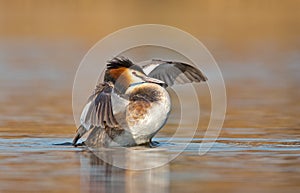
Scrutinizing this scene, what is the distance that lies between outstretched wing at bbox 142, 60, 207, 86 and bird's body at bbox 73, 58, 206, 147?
44 centimetres

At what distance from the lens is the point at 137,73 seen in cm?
1026

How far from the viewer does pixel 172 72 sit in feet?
36.2

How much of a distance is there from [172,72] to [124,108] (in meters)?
1.17

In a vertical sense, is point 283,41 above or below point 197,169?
above

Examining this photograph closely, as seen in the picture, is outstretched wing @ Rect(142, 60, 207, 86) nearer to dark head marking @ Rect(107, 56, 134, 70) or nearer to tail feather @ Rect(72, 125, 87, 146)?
dark head marking @ Rect(107, 56, 134, 70)

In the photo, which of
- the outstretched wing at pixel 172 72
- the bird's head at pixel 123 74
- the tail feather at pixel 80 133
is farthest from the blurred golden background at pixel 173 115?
the bird's head at pixel 123 74

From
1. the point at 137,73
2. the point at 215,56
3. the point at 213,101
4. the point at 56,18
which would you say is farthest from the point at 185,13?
the point at 137,73

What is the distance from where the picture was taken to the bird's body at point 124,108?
31.8 feet

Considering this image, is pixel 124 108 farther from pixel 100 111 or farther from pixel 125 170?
pixel 125 170

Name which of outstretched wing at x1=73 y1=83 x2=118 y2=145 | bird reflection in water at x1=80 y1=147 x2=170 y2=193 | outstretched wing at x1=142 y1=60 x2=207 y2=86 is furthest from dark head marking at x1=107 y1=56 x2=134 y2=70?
bird reflection in water at x1=80 y1=147 x2=170 y2=193

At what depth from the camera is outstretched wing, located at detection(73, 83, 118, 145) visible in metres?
9.56

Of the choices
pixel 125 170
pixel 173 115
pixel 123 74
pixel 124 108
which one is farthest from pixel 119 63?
pixel 173 115

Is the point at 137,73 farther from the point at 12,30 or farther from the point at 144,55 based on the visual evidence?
the point at 12,30

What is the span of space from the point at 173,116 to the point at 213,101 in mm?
1766
